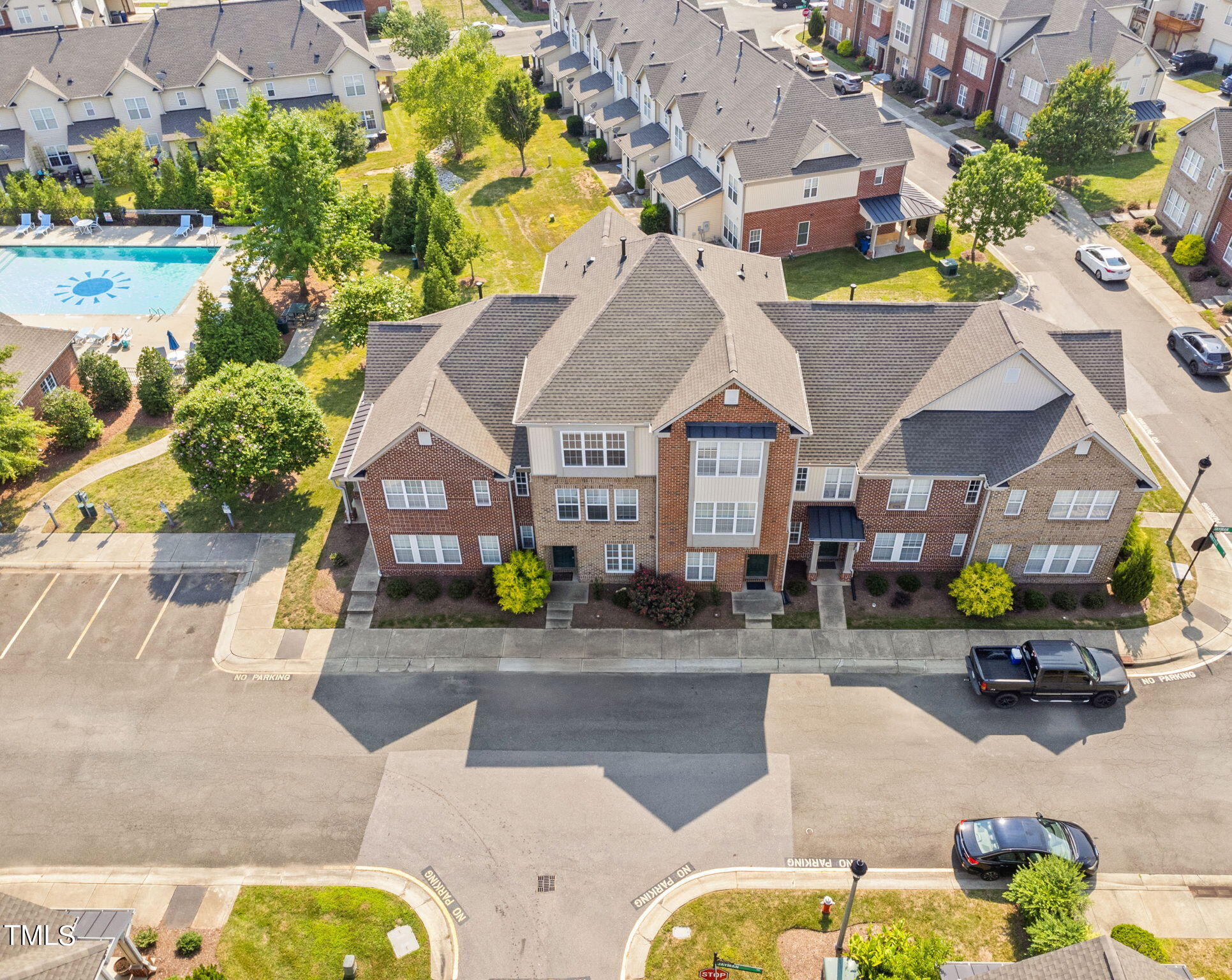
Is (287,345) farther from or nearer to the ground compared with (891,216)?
nearer to the ground

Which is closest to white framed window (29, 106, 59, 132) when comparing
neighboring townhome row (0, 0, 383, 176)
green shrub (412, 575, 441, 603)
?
neighboring townhome row (0, 0, 383, 176)

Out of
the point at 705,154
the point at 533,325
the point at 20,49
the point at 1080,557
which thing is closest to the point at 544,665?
the point at 533,325

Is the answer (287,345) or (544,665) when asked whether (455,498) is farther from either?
(287,345)

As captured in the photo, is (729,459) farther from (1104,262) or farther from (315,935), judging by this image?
(1104,262)

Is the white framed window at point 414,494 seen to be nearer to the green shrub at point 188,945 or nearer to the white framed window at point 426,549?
the white framed window at point 426,549

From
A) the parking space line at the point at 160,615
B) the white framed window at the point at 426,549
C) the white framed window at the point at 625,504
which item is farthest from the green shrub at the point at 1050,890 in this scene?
the parking space line at the point at 160,615

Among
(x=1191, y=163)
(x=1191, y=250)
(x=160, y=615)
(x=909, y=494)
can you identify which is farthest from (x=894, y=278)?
(x=160, y=615)

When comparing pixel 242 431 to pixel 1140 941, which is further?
pixel 242 431
